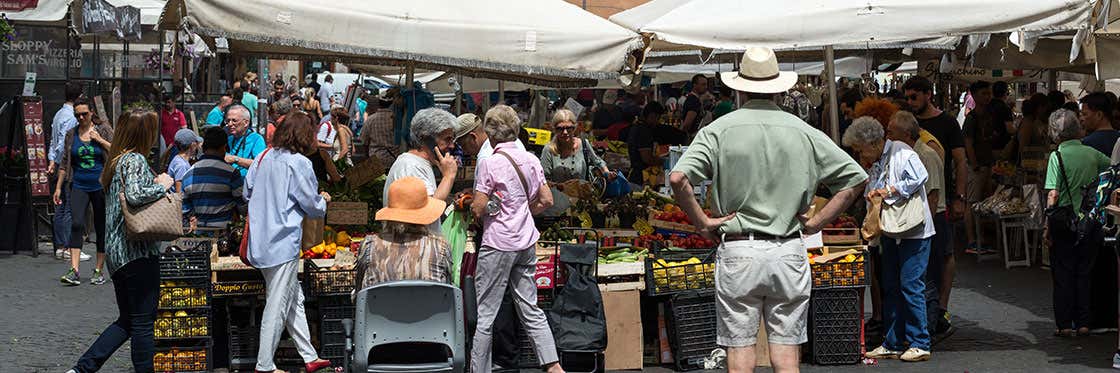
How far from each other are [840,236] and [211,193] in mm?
4252

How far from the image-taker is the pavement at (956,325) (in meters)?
→ 9.23

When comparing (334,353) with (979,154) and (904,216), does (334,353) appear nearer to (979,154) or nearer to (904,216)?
(904,216)

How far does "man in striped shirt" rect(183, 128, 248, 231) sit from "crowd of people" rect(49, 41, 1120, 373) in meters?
0.01

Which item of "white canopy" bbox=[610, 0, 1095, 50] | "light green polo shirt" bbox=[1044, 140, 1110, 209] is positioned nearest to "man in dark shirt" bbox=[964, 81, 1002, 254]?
"light green polo shirt" bbox=[1044, 140, 1110, 209]

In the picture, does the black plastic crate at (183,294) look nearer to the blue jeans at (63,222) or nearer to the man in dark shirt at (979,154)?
the blue jeans at (63,222)

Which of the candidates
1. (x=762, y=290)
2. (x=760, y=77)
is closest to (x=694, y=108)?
(x=760, y=77)

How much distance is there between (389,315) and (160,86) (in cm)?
1296

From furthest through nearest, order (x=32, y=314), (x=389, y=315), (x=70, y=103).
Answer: (x=70, y=103) → (x=32, y=314) → (x=389, y=315)

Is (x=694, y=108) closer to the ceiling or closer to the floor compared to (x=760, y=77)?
closer to the ceiling

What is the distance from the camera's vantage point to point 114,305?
39.4 feet

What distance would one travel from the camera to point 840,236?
379 inches

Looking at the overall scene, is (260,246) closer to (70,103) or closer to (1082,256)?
(1082,256)

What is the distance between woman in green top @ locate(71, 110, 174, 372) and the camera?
7.77 meters

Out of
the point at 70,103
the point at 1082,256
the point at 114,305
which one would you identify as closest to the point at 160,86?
the point at 70,103
